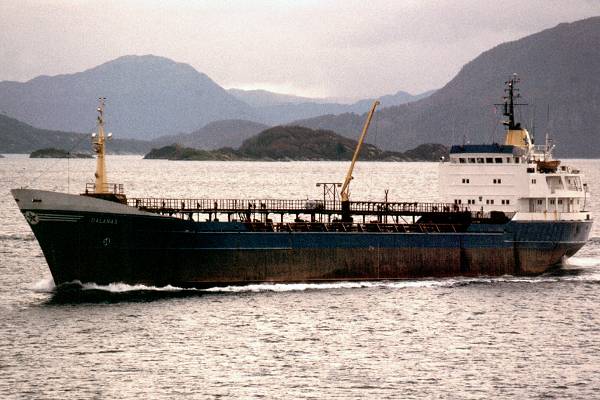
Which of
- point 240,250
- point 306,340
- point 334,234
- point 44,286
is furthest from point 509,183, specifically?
point 44,286

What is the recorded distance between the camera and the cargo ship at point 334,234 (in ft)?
182

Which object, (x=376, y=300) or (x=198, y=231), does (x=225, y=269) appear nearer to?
(x=198, y=231)

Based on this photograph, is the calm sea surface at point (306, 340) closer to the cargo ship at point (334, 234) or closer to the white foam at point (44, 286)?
the white foam at point (44, 286)

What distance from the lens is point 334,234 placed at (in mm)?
60125

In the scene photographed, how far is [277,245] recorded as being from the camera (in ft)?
193

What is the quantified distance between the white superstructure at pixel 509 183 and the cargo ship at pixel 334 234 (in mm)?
68

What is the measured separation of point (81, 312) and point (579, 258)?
42.8 metres

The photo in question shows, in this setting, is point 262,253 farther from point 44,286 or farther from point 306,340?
point 44,286

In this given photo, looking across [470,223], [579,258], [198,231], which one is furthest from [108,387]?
[579,258]

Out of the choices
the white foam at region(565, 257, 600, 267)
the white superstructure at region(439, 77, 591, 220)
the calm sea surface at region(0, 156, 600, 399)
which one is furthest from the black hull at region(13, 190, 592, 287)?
the white foam at region(565, 257, 600, 267)

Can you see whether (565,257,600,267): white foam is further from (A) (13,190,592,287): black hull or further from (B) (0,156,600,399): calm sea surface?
(B) (0,156,600,399): calm sea surface

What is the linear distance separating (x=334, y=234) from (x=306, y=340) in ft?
47.1

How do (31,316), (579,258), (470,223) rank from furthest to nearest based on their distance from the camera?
1. (579,258)
2. (470,223)
3. (31,316)

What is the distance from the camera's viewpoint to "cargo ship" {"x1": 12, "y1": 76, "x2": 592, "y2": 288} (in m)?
55.4
